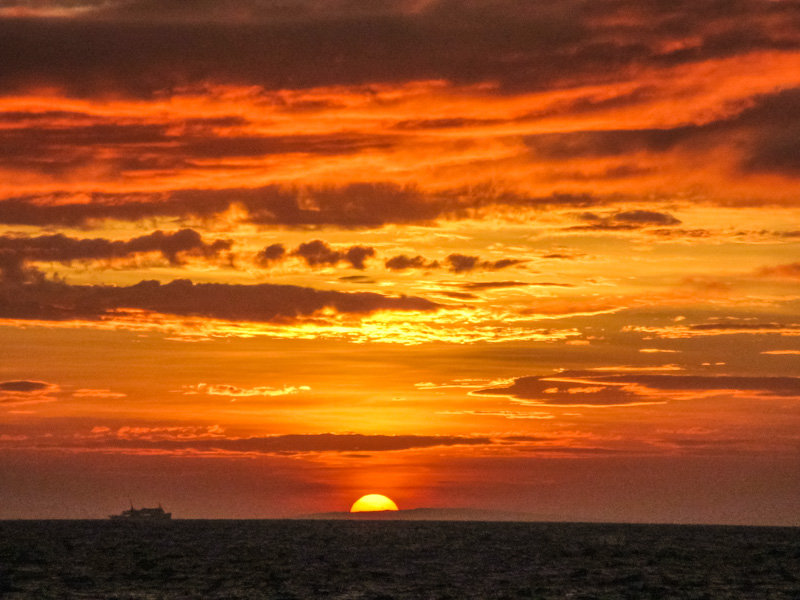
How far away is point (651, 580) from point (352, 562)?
45524 mm

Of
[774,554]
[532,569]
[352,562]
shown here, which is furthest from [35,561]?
[774,554]

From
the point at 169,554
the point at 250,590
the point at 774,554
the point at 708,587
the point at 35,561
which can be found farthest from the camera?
the point at 774,554

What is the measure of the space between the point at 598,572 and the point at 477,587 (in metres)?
27.4

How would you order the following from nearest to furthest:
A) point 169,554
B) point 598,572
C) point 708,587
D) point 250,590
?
point 250,590
point 708,587
point 598,572
point 169,554

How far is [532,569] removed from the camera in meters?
130

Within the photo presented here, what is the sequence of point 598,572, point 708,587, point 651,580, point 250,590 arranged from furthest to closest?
point 598,572 → point 651,580 → point 708,587 → point 250,590

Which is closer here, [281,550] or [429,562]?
[429,562]

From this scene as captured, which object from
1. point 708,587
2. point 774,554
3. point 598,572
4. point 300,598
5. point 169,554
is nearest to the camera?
point 300,598

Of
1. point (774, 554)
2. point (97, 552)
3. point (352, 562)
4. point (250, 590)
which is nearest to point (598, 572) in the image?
point (352, 562)

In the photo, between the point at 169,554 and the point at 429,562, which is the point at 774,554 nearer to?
the point at 429,562

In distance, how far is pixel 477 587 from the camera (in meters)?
101

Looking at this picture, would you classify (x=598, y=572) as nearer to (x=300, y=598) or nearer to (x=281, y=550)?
(x=300, y=598)

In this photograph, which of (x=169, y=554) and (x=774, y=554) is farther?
(x=774, y=554)

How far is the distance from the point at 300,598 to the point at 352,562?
55355mm
